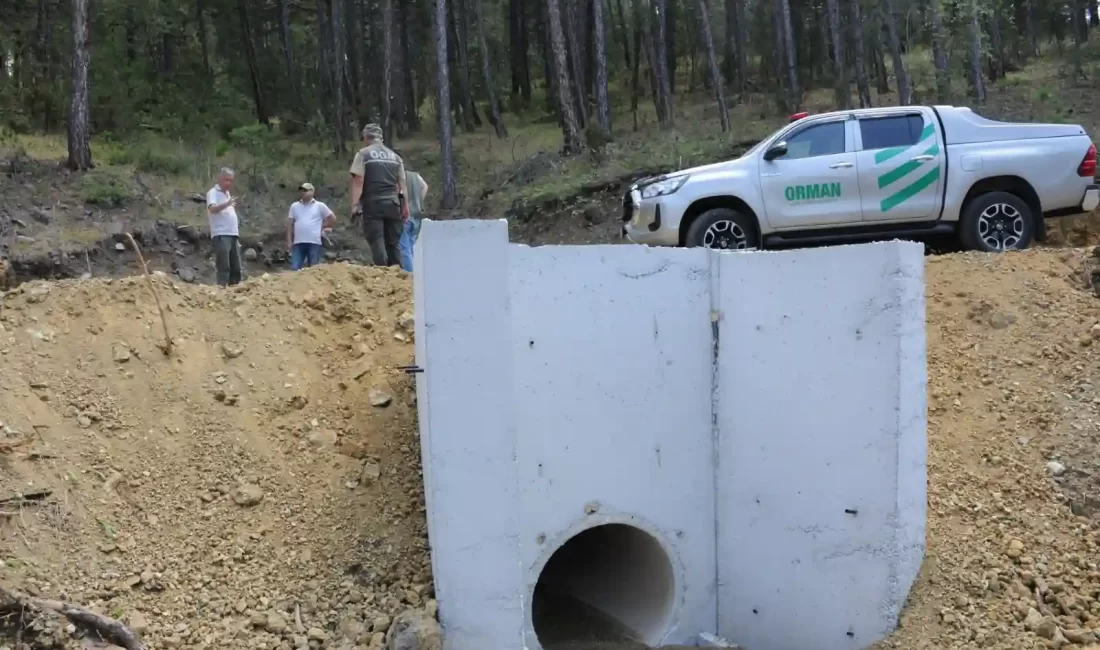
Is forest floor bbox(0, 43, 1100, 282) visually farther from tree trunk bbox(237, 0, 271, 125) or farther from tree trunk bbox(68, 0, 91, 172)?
tree trunk bbox(237, 0, 271, 125)

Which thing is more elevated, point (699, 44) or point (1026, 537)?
point (699, 44)

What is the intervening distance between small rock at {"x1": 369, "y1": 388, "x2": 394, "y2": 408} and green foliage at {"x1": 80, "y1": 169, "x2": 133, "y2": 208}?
10.5 meters

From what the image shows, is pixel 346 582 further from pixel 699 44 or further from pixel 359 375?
pixel 699 44

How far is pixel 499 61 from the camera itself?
34.8 m

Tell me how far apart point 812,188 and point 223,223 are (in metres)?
5.93

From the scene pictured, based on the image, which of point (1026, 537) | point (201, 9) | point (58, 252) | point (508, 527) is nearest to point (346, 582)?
point (508, 527)

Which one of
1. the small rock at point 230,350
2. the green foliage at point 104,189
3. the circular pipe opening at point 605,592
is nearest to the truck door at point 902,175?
the circular pipe opening at point 605,592

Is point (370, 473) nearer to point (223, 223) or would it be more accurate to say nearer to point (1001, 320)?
point (223, 223)

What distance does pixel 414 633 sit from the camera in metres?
5.13

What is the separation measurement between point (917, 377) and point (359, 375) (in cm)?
416

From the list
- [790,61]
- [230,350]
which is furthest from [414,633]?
[790,61]

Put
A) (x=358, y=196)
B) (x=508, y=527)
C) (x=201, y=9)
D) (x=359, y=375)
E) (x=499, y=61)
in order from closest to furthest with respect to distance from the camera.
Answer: (x=508, y=527) < (x=359, y=375) < (x=358, y=196) < (x=201, y=9) < (x=499, y=61)

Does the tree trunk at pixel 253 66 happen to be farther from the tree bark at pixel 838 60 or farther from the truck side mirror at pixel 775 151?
the truck side mirror at pixel 775 151

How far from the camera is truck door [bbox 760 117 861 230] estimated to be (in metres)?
9.22
